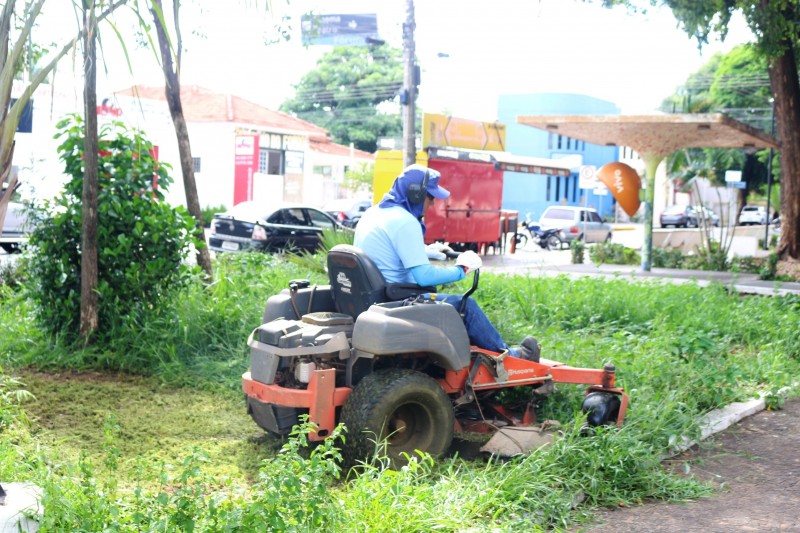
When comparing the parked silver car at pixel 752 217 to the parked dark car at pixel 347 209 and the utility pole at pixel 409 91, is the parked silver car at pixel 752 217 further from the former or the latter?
the utility pole at pixel 409 91

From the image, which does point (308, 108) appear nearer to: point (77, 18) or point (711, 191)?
point (711, 191)

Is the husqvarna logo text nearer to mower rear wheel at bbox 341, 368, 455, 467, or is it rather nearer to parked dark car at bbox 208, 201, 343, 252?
mower rear wheel at bbox 341, 368, 455, 467

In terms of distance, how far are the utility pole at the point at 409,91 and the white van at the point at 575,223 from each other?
15.3 m

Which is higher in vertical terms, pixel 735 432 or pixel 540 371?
pixel 540 371

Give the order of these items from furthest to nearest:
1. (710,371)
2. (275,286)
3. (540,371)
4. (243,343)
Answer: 1. (275,286)
2. (243,343)
3. (710,371)
4. (540,371)

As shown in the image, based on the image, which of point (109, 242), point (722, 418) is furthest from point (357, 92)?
point (722, 418)

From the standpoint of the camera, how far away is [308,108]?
191 feet

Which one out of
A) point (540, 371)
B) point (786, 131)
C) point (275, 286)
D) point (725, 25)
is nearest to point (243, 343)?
point (275, 286)

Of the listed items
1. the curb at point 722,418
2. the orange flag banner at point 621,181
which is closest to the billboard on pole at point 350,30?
the orange flag banner at point 621,181

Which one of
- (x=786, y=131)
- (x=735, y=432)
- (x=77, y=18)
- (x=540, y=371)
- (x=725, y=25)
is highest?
(x=725, y=25)

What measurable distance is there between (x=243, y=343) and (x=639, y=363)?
10.8 feet

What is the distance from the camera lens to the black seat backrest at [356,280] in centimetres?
547

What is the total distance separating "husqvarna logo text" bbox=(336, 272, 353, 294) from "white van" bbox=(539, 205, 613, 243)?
29.0 m

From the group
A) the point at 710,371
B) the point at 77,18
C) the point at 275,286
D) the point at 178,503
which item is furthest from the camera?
the point at 275,286
